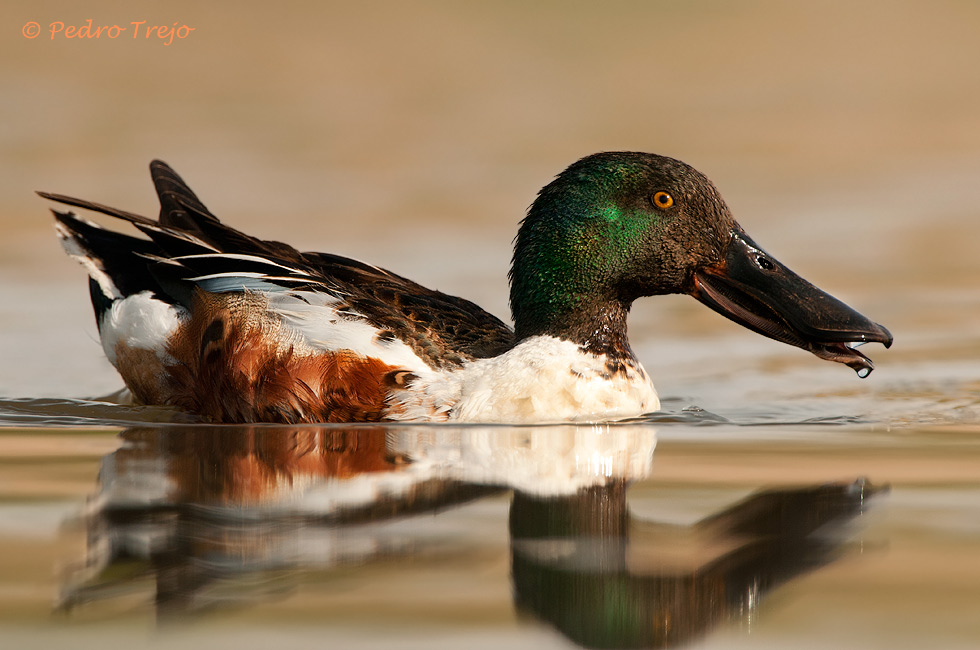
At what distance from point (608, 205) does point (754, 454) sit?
164cm

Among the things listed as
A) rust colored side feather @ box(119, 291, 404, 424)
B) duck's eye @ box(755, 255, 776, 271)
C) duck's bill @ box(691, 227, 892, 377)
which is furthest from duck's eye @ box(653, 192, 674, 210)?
rust colored side feather @ box(119, 291, 404, 424)

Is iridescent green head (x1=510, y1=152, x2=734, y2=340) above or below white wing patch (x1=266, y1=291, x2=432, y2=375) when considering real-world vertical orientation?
above

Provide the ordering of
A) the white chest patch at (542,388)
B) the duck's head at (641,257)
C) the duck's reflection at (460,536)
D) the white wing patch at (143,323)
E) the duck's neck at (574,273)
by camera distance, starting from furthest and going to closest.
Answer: the white wing patch at (143,323) → the duck's neck at (574,273) → the duck's head at (641,257) → the white chest patch at (542,388) → the duck's reflection at (460,536)

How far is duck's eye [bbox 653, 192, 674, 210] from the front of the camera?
578 centimetres

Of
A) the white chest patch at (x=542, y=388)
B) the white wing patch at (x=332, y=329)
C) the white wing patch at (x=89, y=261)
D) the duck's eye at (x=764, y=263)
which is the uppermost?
the white wing patch at (x=89, y=261)

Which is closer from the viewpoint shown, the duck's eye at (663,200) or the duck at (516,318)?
the duck at (516,318)

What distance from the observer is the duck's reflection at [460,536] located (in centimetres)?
271

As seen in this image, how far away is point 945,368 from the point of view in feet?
25.1

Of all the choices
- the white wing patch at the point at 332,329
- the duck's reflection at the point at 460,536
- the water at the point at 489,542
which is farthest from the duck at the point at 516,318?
the duck's reflection at the point at 460,536

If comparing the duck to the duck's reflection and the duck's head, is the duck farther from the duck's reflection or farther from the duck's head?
the duck's reflection

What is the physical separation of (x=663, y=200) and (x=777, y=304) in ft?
2.26

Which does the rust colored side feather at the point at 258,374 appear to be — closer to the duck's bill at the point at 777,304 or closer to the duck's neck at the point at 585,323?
the duck's neck at the point at 585,323

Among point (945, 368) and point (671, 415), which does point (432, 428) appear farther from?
point (945, 368)

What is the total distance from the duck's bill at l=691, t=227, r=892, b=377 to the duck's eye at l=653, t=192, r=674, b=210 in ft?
1.08
